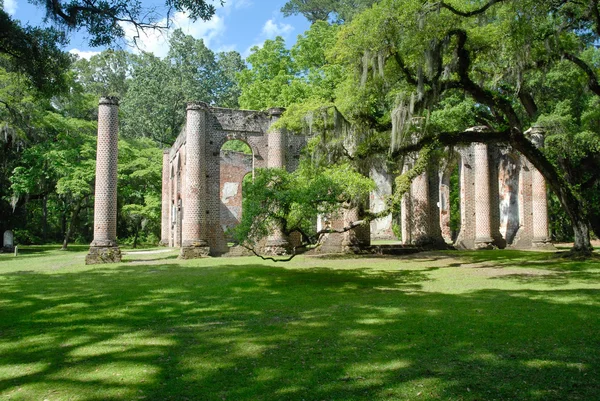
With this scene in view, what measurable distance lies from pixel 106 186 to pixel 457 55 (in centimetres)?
1355

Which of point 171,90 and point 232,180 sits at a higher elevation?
point 171,90

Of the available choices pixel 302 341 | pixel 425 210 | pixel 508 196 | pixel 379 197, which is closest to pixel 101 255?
pixel 379 197

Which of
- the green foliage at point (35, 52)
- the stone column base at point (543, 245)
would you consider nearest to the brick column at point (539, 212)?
the stone column base at point (543, 245)

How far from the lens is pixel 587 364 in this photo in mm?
4484

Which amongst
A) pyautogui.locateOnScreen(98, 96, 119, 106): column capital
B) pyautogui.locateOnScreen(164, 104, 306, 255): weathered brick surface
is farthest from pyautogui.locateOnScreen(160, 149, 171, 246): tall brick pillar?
pyautogui.locateOnScreen(98, 96, 119, 106): column capital

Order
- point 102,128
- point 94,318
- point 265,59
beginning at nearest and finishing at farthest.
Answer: point 94,318 < point 102,128 < point 265,59

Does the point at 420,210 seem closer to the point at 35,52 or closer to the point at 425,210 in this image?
the point at 425,210

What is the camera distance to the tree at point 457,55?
13.4 metres

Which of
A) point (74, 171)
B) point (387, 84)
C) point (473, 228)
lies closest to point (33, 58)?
point (387, 84)

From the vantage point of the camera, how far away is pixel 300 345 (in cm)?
547

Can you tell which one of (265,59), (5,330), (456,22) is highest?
(265,59)

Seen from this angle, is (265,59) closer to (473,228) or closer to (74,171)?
(74,171)

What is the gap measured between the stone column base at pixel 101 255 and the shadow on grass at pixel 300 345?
7807mm

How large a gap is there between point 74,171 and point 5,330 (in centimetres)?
2211
